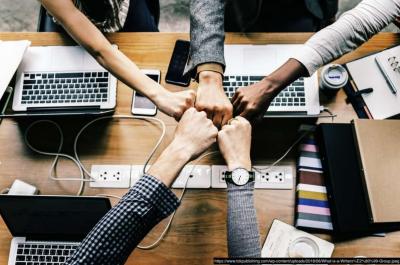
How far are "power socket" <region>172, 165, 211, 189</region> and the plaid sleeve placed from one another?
285 millimetres

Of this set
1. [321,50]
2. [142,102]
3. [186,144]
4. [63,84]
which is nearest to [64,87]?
[63,84]

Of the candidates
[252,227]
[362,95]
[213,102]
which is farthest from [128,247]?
[362,95]

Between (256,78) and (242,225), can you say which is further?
(256,78)

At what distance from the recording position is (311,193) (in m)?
1.21

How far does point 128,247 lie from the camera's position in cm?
95

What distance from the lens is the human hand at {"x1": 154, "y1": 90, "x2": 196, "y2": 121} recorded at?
121 cm

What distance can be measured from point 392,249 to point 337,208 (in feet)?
0.63

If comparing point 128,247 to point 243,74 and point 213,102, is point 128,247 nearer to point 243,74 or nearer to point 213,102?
point 213,102

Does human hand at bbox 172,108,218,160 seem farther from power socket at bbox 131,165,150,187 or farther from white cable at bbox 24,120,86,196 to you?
white cable at bbox 24,120,86,196

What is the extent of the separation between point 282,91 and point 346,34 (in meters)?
0.24

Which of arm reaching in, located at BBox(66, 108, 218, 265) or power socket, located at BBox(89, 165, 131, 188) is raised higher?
power socket, located at BBox(89, 165, 131, 188)

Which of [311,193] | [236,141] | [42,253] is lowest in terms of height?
[42,253]

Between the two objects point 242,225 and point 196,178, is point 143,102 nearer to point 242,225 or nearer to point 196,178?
point 196,178

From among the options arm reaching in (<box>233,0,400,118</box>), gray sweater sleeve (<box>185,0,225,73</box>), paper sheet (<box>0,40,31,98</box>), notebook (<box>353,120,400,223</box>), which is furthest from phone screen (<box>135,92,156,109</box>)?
notebook (<box>353,120,400,223</box>)
